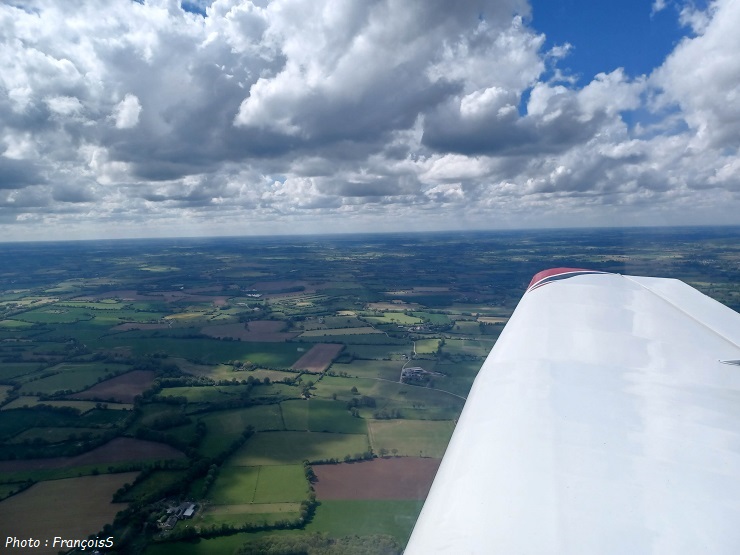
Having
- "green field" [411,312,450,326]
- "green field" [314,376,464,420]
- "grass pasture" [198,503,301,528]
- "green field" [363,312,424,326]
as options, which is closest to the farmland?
"grass pasture" [198,503,301,528]

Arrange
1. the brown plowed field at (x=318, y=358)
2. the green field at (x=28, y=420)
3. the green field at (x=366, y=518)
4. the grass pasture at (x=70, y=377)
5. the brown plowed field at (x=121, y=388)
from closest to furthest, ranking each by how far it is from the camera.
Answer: the green field at (x=366, y=518) → the green field at (x=28, y=420) → the brown plowed field at (x=121, y=388) → the grass pasture at (x=70, y=377) → the brown plowed field at (x=318, y=358)

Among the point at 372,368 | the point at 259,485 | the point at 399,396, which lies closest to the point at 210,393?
the point at 372,368

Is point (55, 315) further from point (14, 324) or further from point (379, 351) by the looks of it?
point (379, 351)

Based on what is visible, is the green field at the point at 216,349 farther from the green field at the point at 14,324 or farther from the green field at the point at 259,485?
the green field at the point at 259,485

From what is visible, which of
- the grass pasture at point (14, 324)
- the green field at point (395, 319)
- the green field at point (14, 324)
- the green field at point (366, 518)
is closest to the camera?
the green field at point (366, 518)

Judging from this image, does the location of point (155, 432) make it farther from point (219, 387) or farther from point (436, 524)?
point (436, 524)

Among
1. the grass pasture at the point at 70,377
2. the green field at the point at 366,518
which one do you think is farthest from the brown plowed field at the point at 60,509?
the grass pasture at the point at 70,377
